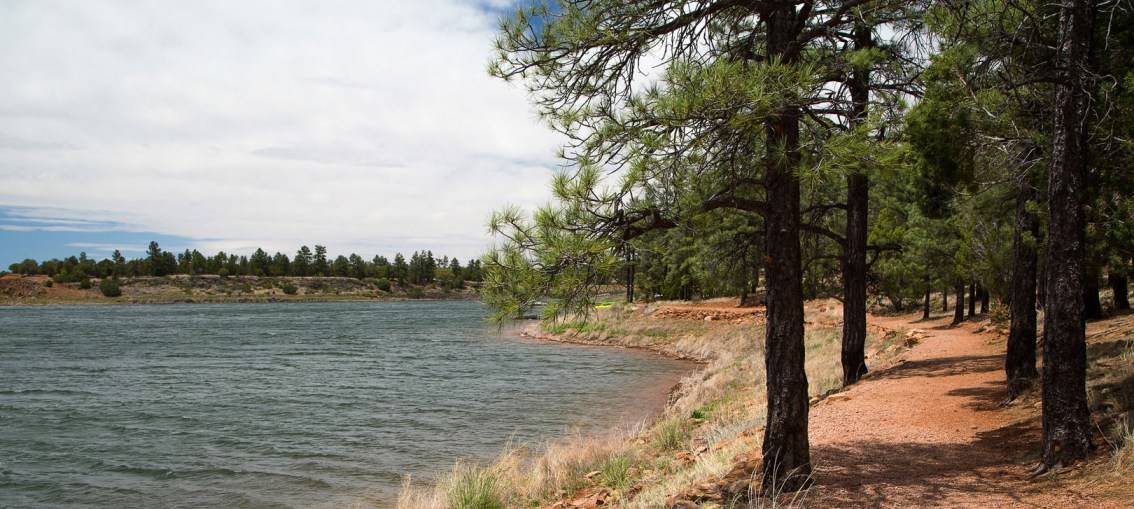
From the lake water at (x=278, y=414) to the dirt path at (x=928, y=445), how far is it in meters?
4.07

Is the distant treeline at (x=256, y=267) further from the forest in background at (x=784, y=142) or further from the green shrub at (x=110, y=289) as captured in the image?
the forest in background at (x=784, y=142)

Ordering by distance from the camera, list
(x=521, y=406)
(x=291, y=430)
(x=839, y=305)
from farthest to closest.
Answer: (x=839, y=305), (x=521, y=406), (x=291, y=430)

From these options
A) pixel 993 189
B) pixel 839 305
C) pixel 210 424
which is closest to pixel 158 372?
pixel 210 424

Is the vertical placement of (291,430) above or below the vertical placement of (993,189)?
below

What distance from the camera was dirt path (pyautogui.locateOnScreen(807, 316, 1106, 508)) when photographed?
6.11 metres

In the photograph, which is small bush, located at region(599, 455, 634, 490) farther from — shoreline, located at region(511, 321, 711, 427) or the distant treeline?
the distant treeline

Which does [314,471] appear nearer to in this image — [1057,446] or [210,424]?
[210,424]

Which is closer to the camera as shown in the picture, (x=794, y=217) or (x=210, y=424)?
(x=794, y=217)

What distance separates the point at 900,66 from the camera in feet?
29.6

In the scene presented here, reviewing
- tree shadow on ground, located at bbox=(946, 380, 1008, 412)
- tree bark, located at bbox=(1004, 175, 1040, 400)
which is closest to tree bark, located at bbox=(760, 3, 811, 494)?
tree shadow on ground, located at bbox=(946, 380, 1008, 412)

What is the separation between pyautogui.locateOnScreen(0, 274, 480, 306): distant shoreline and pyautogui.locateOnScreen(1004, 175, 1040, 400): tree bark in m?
109

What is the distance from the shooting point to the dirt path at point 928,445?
20.1 ft

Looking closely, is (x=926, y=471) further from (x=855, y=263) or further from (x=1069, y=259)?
(x=855, y=263)

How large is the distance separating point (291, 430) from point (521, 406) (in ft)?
19.0
